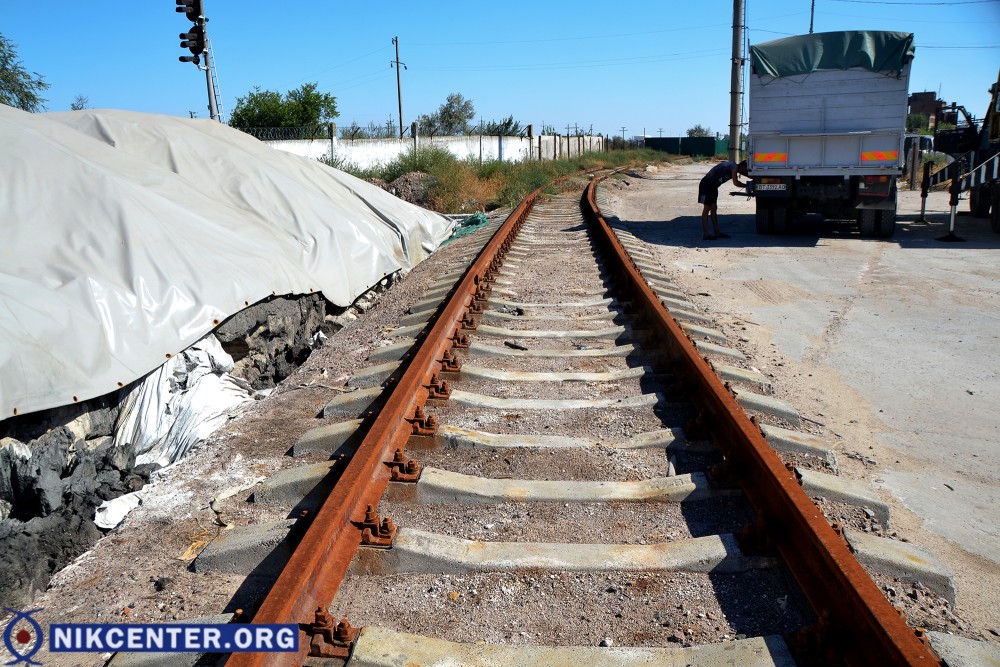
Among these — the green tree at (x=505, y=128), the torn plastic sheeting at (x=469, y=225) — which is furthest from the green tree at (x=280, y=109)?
the torn plastic sheeting at (x=469, y=225)

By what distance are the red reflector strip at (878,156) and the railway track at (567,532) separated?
9.14m

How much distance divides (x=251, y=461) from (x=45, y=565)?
1092mm

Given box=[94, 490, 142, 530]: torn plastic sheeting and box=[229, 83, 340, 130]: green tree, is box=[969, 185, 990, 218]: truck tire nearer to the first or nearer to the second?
box=[94, 490, 142, 530]: torn plastic sheeting

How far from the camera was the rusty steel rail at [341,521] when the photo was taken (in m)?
2.33

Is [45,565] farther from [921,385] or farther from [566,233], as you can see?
[566,233]

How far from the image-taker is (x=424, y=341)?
17.3ft

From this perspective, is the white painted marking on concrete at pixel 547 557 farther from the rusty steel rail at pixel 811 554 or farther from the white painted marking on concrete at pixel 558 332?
the white painted marking on concrete at pixel 558 332

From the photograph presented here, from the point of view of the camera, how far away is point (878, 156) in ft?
41.3

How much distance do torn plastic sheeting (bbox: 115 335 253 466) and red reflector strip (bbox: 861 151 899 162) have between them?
11.0 meters

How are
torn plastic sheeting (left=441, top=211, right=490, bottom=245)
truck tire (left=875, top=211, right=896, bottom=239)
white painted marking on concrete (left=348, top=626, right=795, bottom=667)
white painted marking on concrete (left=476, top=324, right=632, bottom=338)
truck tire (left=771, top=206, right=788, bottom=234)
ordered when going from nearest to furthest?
white painted marking on concrete (left=348, top=626, right=795, bottom=667)
white painted marking on concrete (left=476, top=324, right=632, bottom=338)
truck tire (left=875, top=211, right=896, bottom=239)
torn plastic sheeting (left=441, top=211, right=490, bottom=245)
truck tire (left=771, top=206, right=788, bottom=234)

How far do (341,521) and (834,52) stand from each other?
12812 millimetres

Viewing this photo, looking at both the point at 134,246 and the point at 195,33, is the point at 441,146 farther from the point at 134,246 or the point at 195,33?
the point at 134,246

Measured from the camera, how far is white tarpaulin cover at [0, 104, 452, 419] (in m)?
4.02

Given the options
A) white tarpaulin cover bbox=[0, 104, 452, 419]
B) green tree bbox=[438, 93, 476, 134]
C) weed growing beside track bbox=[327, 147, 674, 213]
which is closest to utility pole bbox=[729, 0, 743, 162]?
weed growing beside track bbox=[327, 147, 674, 213]
